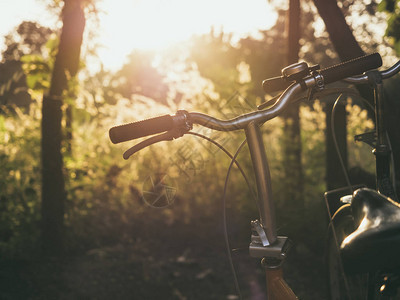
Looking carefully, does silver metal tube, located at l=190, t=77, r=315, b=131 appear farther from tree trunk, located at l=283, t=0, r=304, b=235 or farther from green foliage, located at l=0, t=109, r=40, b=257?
green foliage, located at l=0, t=109, r=40, b=257

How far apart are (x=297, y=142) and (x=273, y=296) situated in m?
3.52

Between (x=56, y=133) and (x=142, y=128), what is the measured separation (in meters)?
3.09

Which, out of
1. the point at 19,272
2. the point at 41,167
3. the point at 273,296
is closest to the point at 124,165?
the point at 41,167

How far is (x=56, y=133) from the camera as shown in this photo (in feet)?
13.8

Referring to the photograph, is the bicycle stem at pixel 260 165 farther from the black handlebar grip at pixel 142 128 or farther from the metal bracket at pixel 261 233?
the black handlebar grip at pixel 142 128

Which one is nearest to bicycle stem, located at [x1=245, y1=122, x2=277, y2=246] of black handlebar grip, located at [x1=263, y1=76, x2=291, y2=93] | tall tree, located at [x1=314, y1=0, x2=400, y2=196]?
black handlebar grip, located at [x1=263, y1=76, x2=291, y2=93]

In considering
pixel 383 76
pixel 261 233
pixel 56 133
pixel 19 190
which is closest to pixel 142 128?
pixel 261 233

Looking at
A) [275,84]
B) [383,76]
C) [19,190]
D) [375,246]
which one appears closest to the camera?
[375,246]

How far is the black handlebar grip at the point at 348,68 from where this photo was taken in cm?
147

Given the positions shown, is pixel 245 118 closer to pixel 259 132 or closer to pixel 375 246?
pixel 259 132

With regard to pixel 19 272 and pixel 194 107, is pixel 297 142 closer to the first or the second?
pixel 194 107

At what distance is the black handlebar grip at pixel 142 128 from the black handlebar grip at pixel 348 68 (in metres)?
0.57

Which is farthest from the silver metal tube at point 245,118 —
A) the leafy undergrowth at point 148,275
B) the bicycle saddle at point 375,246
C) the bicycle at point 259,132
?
the leafy undergrowth at point 148,275

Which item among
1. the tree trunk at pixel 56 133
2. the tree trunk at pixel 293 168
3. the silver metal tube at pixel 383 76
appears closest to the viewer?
the silver metal tube at pixel 383 76
